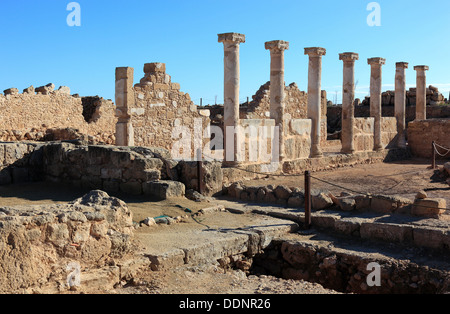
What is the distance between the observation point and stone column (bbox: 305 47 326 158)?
15836mm

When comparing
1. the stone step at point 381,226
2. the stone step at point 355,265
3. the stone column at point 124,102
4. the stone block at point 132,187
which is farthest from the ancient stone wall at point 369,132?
the stone step at point 355,265

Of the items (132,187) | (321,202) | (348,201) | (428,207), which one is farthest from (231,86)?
(428,207)

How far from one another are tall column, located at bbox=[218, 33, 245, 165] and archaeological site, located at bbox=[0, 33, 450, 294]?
4 cm

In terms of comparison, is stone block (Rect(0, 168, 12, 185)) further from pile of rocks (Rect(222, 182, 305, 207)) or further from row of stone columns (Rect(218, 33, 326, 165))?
row of stone columns (Rect(218, 33, 326, 165))

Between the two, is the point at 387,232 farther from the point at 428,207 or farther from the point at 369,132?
the point at 369,132

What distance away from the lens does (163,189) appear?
8539 millimetres

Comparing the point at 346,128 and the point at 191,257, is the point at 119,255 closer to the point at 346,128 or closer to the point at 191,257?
the point at 191,257

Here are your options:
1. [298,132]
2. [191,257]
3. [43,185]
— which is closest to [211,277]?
[191,257]

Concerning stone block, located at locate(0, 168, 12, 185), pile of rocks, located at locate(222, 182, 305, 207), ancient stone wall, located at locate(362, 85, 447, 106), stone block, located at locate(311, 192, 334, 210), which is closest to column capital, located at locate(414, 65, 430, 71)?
ancient stone wall, located at locate(362, 85, 447, 106)

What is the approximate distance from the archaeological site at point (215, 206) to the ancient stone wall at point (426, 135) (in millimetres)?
96

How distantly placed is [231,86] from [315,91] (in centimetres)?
436

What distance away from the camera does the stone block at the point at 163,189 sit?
8.53 metres

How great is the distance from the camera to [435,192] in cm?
1047

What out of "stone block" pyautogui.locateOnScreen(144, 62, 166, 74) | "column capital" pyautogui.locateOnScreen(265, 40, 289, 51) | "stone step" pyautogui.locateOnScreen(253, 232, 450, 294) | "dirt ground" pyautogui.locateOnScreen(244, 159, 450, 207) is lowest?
"stone step" pyautogui.locateOnScreen(253, 232, 450, 294)
